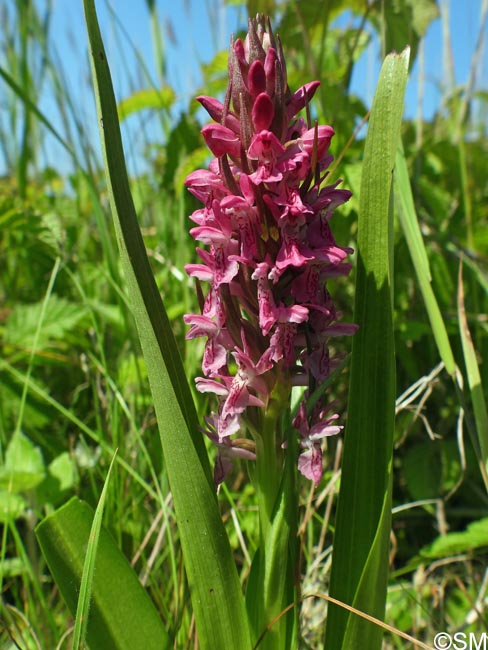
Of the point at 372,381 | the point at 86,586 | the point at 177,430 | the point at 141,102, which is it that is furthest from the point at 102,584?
the point at 141,102

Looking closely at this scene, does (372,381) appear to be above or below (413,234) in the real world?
below

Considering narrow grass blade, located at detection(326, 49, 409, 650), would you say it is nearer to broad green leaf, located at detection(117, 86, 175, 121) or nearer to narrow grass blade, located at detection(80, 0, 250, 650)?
narrow grass blade, located at detection(80, 0, 250, 650)

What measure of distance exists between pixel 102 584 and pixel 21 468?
0.67m

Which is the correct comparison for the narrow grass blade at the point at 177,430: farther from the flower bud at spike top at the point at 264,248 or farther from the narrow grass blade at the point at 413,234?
the narrow grass blade at the point at 413,234

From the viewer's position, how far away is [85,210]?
12.1ft

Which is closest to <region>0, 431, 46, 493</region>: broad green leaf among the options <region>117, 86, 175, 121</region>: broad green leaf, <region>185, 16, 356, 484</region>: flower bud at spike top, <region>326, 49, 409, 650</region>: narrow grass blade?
<region>185, 16, 356, 484</region>: flower bud at spike top

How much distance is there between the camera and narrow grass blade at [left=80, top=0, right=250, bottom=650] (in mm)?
950

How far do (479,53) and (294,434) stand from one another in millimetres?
2176

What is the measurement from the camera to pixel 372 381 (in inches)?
41.2

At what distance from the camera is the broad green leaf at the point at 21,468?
1.50m

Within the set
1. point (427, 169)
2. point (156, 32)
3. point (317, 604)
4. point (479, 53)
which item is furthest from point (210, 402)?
point (156, 32)

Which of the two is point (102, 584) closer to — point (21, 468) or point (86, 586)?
point (86, 586)

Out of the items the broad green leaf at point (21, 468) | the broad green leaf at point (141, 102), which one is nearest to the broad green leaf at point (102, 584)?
the broad green leaf at point (21, 468)

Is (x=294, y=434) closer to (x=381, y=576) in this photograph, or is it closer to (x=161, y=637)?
(x=381, y=576)
